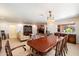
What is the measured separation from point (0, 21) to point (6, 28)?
5.3 inches

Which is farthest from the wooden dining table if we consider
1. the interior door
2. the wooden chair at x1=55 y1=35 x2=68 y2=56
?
the interior door

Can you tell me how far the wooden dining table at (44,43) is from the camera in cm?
193

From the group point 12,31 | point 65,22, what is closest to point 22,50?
point 12,31

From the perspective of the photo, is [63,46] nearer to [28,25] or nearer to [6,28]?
[28,25]

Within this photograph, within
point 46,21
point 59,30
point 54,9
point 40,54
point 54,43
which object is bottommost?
point 40,54

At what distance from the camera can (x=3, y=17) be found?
6.35 ft

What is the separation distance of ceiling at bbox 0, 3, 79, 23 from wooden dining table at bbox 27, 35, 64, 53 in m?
0.28

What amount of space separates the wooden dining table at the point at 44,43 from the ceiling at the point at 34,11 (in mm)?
279

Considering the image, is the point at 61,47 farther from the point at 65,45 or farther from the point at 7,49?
the point at 7,49

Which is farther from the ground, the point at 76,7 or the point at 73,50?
the point at 76,7

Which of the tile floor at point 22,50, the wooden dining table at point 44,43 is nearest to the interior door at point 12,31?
the tile floor at point 22,50

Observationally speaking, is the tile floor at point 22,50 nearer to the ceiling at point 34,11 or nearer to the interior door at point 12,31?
the interior door at point 12,31

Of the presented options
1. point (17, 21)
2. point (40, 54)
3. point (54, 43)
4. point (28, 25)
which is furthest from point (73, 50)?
point (17, 21)

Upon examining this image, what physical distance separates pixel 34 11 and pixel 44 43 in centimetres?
51
